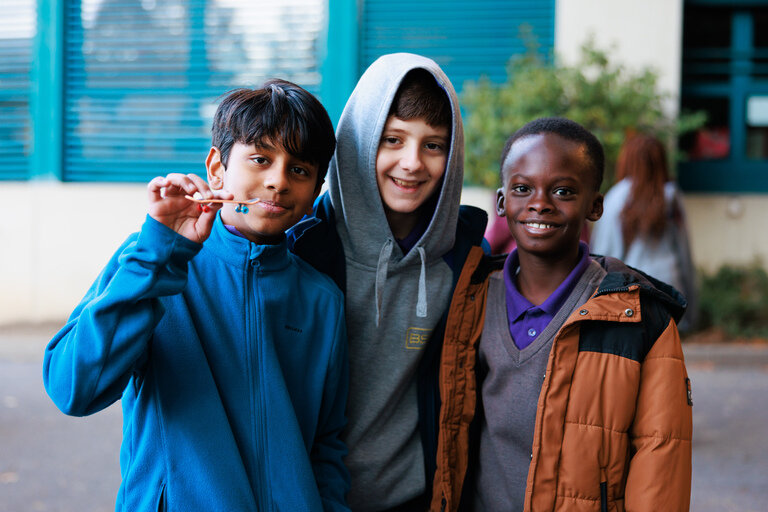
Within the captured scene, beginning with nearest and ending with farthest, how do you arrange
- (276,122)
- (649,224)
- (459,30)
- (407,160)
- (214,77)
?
(276,122) → (407,160) → (649,224) → (459,30) → (214,77)

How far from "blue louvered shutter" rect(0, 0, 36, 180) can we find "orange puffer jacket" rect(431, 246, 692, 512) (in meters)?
8.50

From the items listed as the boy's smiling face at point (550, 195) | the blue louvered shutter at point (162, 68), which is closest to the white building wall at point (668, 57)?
the blue louvered shutter at point (162, 68)

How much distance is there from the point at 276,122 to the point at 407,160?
46 centimetres

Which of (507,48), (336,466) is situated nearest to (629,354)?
(336,466)

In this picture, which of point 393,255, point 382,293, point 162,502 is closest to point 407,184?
point 393,255

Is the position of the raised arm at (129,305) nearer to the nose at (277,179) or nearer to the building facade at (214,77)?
the nose at (277,179)

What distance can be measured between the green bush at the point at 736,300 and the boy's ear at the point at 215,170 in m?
6.66

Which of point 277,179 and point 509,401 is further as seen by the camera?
point 509,401

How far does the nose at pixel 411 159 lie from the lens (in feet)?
7.00

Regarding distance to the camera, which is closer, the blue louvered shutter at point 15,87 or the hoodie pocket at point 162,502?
the hoodie pocket at point 162,502

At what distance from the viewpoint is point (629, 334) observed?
192 cm

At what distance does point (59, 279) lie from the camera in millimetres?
8859

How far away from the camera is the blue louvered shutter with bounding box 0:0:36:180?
8820mm

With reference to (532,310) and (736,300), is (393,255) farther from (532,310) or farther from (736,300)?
(736,300)
